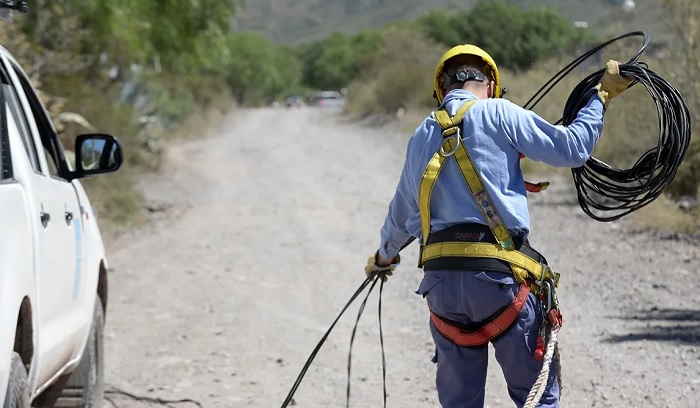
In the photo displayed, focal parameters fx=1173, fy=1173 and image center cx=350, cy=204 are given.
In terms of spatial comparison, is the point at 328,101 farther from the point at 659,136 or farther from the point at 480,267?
the point at 480,267

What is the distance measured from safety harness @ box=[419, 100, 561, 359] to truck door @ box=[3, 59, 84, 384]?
1601mm

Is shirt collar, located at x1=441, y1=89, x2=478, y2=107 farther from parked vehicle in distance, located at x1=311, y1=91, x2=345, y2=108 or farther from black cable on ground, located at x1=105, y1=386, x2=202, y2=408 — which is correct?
parked vehicle in distance, located at x1=311, y1=91, x2=345, y2=108

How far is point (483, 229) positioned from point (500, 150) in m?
0.29

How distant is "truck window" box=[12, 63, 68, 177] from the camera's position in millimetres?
6066

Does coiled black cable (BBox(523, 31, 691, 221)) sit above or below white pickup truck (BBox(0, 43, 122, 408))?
above

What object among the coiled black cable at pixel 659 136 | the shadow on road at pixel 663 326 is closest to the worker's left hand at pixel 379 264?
the coiled black cable at pixel 659 136

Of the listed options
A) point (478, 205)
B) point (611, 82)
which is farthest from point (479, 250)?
point (611, 82)

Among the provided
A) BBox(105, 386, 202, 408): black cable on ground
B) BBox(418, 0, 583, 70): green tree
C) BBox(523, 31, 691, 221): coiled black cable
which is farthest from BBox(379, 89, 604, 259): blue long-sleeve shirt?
BBox(418, 0, 583, 70): green tree

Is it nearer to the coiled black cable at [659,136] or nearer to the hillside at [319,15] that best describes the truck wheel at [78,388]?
the coiled black cable at [659,136]

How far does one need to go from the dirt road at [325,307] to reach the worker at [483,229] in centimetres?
221

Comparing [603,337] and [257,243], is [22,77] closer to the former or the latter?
[603,337]

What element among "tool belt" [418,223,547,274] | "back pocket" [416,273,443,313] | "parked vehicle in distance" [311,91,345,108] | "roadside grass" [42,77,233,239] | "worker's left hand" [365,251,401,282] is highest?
"tool belt" [418,223,547,274]

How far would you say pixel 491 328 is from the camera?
424 cm

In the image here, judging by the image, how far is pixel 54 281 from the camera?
5.01 metres
